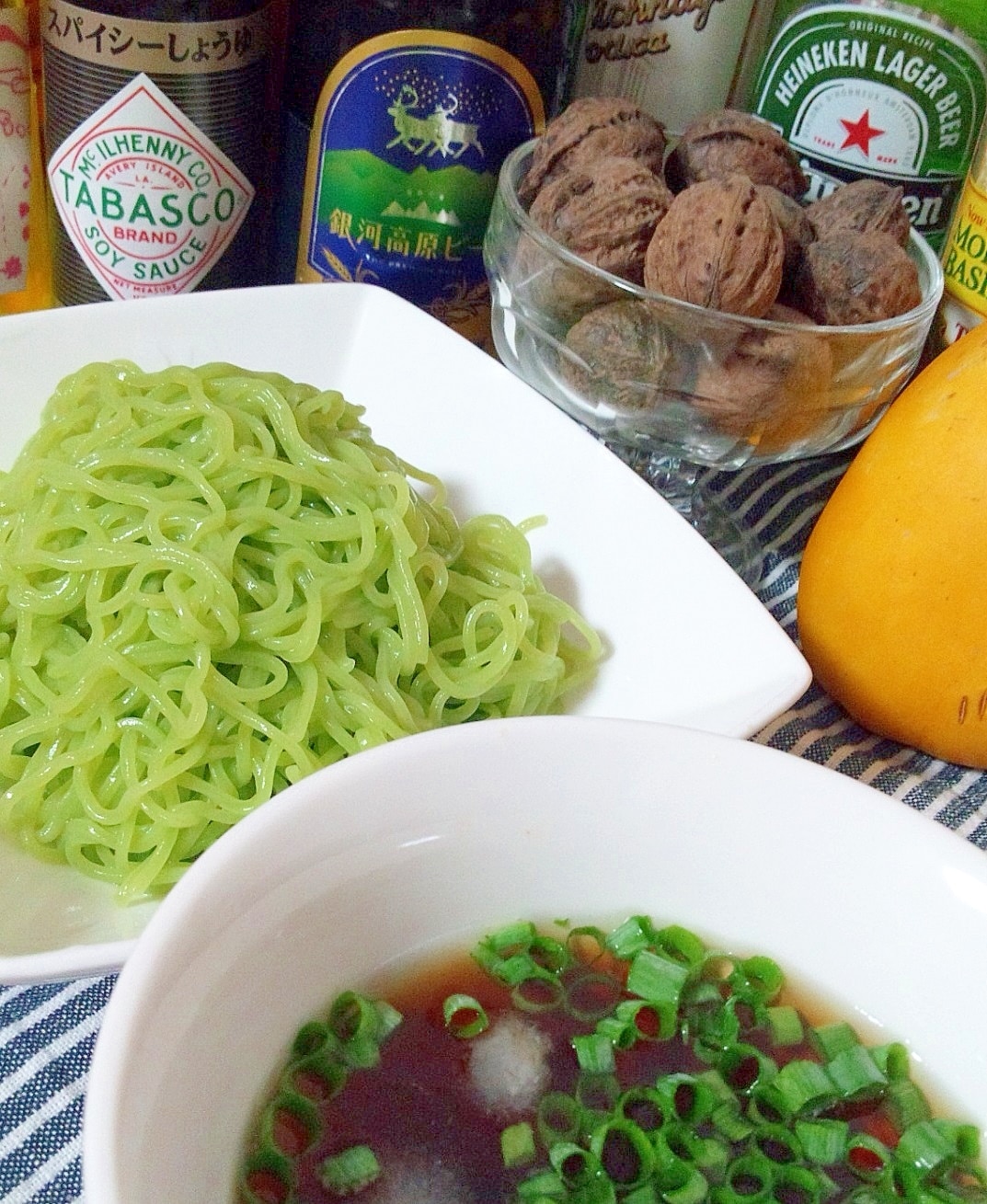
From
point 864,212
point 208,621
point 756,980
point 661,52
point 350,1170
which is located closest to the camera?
point 350,1170

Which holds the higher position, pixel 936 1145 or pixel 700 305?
pixel 700 305

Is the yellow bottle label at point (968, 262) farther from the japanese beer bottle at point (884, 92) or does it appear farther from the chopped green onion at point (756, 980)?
the chopped green onion at point (756, 980)

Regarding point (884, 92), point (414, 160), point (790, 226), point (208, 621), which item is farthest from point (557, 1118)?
point (884, 92)

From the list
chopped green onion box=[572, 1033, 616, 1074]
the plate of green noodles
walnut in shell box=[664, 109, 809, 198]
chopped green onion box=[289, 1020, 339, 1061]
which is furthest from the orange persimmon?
chopped green onion box=[289, 1020, 339, 1061]

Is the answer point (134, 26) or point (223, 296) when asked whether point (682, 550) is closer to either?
point (223, 296)

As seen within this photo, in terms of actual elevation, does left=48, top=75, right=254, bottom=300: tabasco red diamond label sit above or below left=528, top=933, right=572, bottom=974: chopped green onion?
above

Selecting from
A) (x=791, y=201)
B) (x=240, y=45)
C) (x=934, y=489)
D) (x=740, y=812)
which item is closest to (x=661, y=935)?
(x=740, y=812)

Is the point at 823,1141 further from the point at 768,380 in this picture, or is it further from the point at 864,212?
the point at 864,212

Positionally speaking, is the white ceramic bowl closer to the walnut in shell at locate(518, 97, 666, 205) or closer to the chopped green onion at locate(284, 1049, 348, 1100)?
the chopped green onion at locate(284, 1049, 348, 1100)
